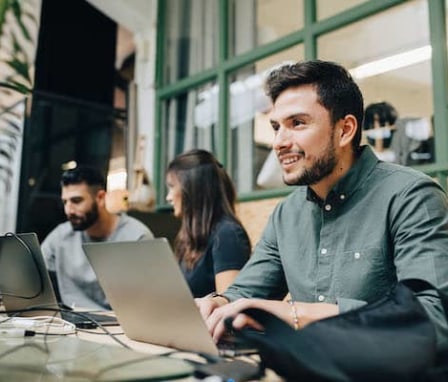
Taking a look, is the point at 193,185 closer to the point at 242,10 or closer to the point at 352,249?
the point at 352,249

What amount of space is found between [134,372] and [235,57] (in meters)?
2.70

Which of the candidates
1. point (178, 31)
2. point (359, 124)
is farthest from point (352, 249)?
point (178, 31)

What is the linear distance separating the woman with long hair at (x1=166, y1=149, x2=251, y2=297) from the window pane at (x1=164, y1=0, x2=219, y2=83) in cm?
140

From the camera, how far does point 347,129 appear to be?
1272 mm

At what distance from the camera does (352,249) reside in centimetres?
116

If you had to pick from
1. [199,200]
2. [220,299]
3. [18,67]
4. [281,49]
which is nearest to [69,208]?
[199,200]

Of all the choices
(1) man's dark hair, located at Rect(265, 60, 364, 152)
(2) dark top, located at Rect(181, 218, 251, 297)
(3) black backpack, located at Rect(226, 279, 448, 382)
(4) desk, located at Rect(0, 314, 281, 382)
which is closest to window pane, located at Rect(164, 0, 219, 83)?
(2) dark top, located at Rect(181, 218, 251, 297)

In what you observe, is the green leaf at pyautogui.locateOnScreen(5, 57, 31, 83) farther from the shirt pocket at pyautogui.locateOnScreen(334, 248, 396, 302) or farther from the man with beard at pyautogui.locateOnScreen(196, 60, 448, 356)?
the shirt pocket at pyautogui.locateOnScreen(334, 248, 396, 302)

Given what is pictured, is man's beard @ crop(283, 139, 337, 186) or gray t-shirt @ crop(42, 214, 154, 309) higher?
man's beard @ crop(283, 139, 337, 186)

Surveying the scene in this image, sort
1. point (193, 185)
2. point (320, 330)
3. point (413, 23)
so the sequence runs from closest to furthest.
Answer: point (320, 330) → point (193, 185) → point (413, 23)

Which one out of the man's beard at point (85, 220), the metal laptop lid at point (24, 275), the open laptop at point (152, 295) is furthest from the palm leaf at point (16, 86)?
the man's beard at point (85, 220)

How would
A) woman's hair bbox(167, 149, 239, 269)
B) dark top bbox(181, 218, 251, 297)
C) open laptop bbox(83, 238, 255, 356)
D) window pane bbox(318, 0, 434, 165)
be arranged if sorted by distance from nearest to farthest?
open laptop bbox(83, 238, 255, 356) → dark top bbox(181, 218, 251, 297) → woman's hair bbox(167, 149, 239, 269) → window pane bbox(318, 0, 434, 165)

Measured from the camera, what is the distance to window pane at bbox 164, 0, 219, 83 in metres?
3.39

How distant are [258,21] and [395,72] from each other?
932 mm
